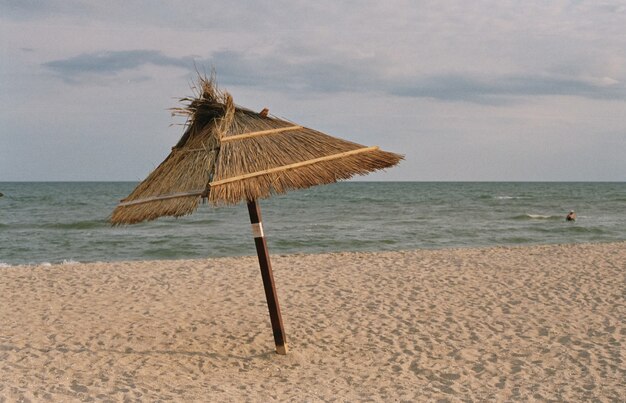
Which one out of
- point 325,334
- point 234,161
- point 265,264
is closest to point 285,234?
point 325,334

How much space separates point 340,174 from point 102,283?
21.5 ft

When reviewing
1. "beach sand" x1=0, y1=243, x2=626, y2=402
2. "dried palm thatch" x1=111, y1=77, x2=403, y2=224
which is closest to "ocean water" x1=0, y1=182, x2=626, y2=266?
"beach sand" x1=0, y1=243, x2=626, y2=402

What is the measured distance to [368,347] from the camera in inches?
259

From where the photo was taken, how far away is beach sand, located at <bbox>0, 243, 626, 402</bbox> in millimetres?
5461

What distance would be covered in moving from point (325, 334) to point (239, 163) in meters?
2.70

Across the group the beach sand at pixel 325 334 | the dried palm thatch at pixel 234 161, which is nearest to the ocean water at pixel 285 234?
→ the beach sand at pixel 325 334

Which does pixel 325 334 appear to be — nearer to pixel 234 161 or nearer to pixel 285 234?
pixel 234 161

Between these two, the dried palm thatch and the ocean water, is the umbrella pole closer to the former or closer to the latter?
the dried palm thatch

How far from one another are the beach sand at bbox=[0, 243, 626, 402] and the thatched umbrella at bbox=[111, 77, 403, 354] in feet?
2.87

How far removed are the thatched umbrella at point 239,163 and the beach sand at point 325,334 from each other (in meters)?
0.88

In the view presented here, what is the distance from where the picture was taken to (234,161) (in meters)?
5.27

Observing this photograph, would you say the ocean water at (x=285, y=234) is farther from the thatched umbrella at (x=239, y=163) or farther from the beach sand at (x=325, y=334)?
the thatched umbrella at (x=239, y=163)

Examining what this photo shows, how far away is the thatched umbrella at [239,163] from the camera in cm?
512

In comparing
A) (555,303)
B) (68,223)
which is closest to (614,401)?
(555,303)
